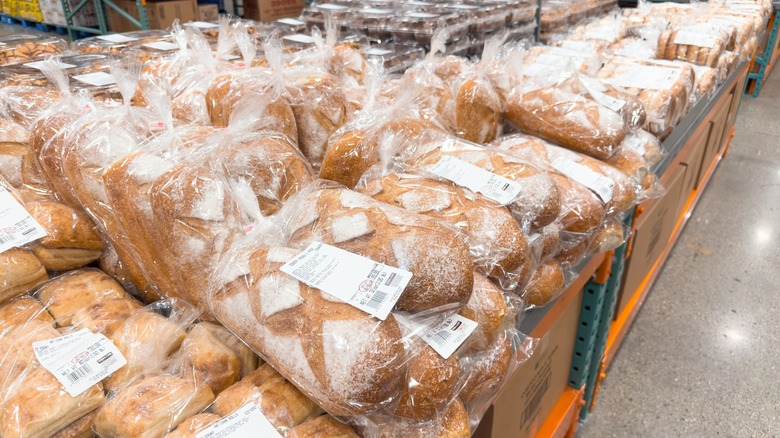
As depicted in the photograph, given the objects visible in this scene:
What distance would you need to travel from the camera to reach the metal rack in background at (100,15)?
13.7 ft

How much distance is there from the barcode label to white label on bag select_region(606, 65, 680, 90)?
1.84 metres

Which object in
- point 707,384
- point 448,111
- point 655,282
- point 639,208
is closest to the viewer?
point 448,111

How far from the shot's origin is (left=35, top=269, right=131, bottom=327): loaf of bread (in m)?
0.90

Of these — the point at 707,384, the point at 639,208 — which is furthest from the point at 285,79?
the point at 707,384

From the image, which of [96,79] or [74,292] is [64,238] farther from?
[96,79]

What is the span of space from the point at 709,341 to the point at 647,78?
123 cm

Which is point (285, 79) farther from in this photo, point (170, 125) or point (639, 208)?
point (639, 208)

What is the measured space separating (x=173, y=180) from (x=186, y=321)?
0.23 metres

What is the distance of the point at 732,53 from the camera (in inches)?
106

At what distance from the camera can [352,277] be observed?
0.69 meters

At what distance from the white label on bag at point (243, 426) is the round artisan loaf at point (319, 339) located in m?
0.06

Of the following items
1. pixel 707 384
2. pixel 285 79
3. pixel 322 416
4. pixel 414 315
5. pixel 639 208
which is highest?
pixel 285 79

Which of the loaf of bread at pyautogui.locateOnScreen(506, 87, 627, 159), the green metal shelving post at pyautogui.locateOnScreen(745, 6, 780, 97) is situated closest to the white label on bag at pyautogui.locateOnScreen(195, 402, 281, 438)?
the loaf of bread at pyautogui.locateOnScreen(506, 87, 627, 159)

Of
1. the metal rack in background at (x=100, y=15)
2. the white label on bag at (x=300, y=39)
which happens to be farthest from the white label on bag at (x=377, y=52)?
the metal rack in background at (x=100, y=15)
